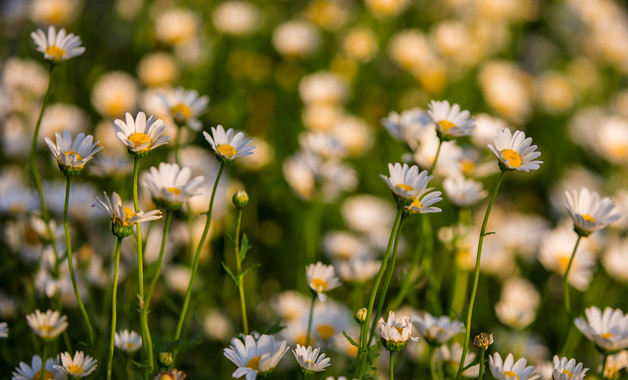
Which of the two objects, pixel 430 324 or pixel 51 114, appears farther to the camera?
pixel 51 114

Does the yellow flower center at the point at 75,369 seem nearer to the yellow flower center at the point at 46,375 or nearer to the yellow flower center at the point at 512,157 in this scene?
the yellow flower center at the point at 46,375

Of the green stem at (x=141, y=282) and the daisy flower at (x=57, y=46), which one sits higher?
the daisy flower at (x=57, y=46)

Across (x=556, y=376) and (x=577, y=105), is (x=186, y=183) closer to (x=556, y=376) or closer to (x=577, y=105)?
(x=556, y=376)

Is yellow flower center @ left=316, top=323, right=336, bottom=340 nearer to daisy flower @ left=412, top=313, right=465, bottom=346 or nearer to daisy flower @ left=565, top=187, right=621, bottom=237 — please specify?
daisy flower @ left=412, top=313, right=465, bottom=346

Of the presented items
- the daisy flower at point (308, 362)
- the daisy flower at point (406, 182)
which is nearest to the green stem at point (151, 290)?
the daisy flower at point (308, 362)

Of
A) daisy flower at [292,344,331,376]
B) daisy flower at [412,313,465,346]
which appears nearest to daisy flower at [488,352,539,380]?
daisy flower at [412,313,465,346]

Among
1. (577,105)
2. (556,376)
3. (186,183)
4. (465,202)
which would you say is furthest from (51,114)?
(577,105)
